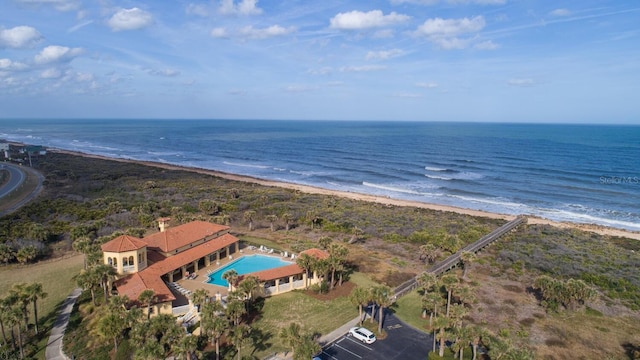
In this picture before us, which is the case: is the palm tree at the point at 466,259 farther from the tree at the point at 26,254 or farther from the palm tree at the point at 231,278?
the tree at the point at 26,254

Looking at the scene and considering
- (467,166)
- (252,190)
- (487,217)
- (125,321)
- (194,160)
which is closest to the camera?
(125,321)

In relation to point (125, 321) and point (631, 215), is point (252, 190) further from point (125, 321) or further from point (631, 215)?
point (631, 215)

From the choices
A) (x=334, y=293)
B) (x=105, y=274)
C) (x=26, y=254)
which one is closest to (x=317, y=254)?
(x=334, y=293)

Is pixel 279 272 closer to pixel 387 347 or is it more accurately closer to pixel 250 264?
pixel 250 264

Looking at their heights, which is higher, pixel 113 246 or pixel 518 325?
pixel 113 246

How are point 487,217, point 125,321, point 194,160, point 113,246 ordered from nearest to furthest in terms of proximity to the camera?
1. point 125,321
2. point 113,246
3. point 487,217
4. point 194,160

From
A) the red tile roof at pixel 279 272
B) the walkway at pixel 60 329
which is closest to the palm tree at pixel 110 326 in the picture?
the walkway at pixel 60 329

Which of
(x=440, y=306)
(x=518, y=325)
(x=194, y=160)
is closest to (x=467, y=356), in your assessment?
(x=440, y=306)
